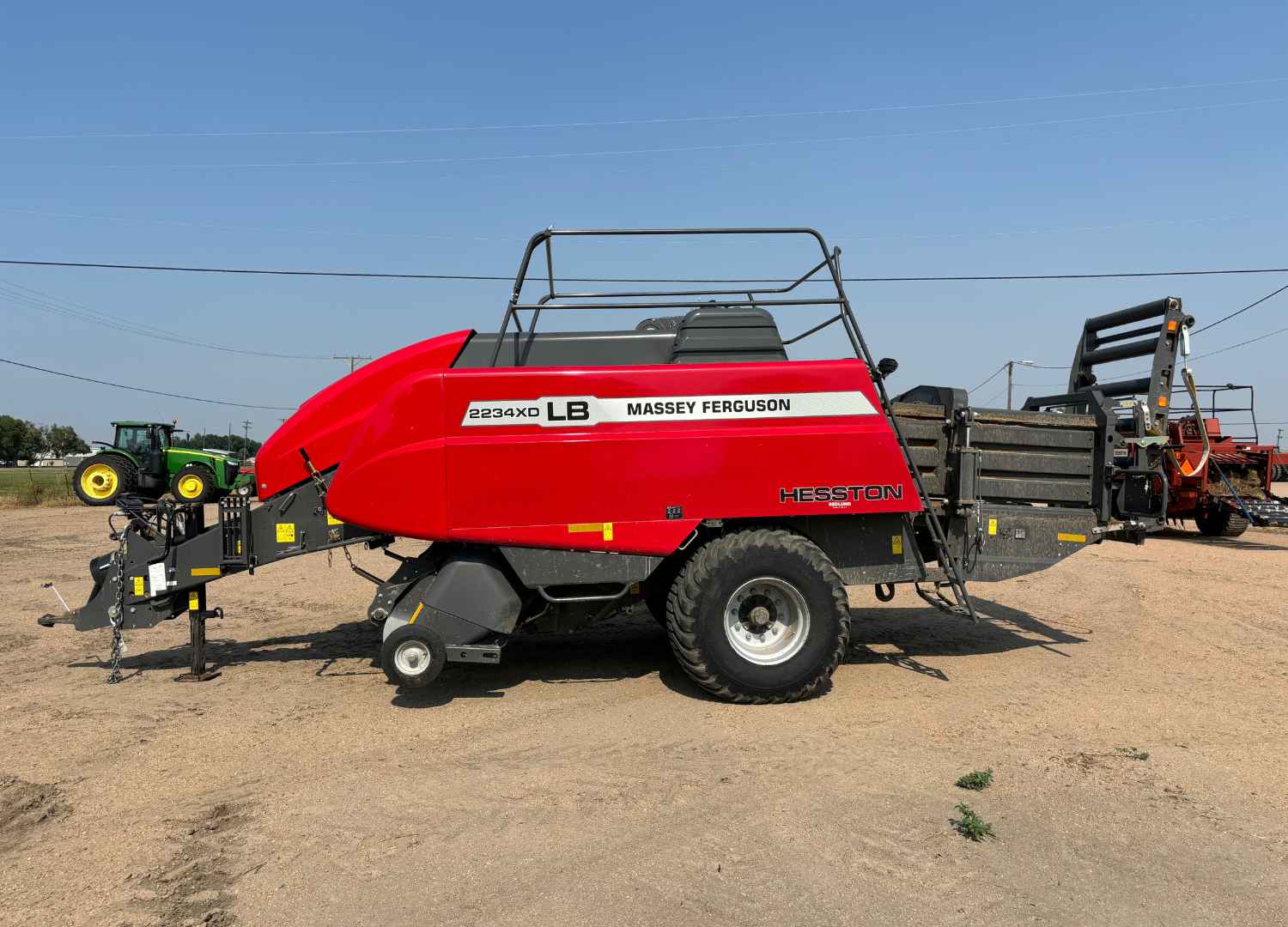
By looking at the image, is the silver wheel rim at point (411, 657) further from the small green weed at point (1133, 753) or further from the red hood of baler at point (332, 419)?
the small green weed at point (1133, 753)

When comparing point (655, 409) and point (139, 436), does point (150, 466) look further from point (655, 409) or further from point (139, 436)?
point (655, 409)

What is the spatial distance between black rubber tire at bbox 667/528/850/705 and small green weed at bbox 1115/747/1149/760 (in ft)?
5.23

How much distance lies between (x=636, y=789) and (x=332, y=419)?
3276 mm

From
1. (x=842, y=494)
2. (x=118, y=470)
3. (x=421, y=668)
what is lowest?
(x=421, y=668)

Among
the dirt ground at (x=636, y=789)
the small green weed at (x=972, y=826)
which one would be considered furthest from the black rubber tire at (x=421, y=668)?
the small green weed at (x=972, y=826)

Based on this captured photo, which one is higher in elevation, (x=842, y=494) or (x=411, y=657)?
(x=842, y=494)

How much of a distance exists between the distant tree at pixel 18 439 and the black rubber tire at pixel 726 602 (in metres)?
119

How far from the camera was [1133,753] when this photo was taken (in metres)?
4.14

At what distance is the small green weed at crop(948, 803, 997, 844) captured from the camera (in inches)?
128

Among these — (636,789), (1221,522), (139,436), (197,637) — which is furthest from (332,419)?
(139,436)

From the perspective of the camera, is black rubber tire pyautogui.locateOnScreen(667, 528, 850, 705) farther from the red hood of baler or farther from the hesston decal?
the red hood of baler

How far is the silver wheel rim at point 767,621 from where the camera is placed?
4859 mm

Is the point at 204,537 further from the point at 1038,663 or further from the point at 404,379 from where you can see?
the point at 1038,663

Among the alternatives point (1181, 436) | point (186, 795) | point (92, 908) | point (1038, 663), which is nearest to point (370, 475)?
point (186, 795)
